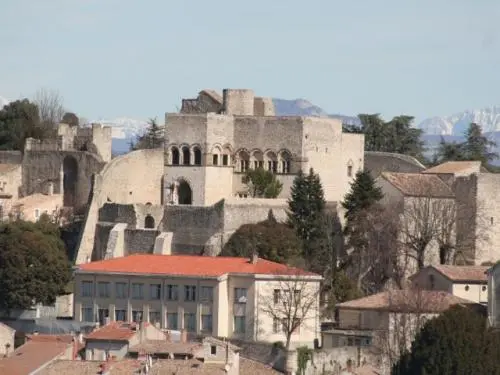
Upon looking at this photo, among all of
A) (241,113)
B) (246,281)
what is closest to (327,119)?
(241,113)

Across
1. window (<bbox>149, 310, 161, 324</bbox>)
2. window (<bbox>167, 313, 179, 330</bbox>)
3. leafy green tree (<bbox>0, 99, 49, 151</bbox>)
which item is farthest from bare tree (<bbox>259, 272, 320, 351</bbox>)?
leafy green tree (<bbox>0, 99, 49, 151</bbox>)

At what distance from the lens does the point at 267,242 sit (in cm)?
7400

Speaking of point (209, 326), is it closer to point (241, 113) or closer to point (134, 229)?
point (134, 229)

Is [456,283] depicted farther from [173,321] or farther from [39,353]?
[39,353]

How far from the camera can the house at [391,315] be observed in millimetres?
65188

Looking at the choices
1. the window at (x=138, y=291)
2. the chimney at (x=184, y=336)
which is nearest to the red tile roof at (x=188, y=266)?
the window at (x=138, y=291)

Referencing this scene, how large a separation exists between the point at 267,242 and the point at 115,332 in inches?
426

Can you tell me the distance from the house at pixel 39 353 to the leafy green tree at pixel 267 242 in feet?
32.2

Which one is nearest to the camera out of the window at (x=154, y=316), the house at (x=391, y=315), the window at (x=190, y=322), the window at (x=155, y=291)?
the house at (x=391, y=315)

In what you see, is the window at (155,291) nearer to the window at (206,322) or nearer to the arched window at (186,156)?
the window at (206,322)

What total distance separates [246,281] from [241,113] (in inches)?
593

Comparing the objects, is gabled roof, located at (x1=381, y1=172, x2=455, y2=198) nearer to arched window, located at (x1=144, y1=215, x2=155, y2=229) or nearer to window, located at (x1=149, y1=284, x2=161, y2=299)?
arched window, located at (x1=144, y1=215, x2=155, y2=229)

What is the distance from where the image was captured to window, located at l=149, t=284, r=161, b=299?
69.6 metres

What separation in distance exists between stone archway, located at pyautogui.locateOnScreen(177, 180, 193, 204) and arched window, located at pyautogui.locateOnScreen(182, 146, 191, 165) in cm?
75
